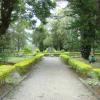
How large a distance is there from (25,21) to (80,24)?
1186cm

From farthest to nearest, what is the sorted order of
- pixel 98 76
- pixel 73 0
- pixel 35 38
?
pixel 35 38 → pixel 73 0 → pixel 98 76

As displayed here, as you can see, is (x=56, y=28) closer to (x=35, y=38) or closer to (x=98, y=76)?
(x=35, y=38)

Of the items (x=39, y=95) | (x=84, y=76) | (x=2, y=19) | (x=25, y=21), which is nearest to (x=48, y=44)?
(x=25, y=21)

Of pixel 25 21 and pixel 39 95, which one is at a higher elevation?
pixel 25 21

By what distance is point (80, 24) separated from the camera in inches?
1101

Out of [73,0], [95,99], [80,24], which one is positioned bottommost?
[95,99]

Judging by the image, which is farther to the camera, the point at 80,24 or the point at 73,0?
the point at 73,0

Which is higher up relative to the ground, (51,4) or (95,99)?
(51,4)

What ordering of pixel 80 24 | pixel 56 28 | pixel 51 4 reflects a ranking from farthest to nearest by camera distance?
1. pixel 56 28
2. pixel 51 4
3. pixel 80 24

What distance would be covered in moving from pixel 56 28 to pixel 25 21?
39.1 metres

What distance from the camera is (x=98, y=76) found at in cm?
1482

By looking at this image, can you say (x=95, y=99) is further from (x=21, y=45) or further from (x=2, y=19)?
(x=21, y=45)

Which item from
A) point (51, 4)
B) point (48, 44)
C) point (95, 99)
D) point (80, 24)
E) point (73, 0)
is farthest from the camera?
point (48, 44)

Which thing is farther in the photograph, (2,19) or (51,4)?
(51,4)
